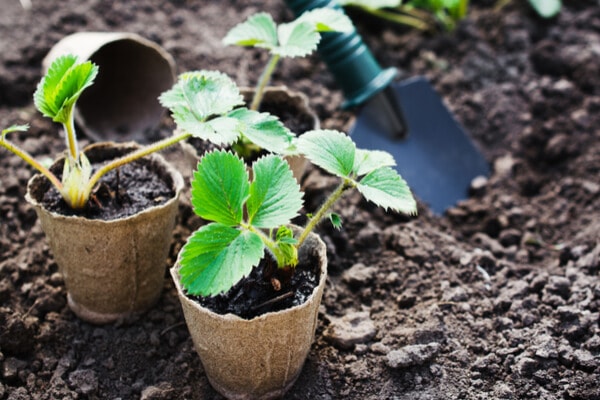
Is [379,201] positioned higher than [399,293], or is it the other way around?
[379,201]

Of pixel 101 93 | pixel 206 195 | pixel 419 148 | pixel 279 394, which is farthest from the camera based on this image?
→ pixel 419 148

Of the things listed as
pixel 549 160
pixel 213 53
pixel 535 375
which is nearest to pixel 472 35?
pixel 549 160

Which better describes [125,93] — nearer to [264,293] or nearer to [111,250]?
[111,250]

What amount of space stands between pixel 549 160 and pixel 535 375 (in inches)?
40.4

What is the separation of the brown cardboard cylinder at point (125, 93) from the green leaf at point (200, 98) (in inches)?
23.4

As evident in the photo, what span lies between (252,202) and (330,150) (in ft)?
0.60

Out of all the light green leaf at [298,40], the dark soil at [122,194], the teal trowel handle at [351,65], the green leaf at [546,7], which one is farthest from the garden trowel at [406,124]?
the dark soil at [122,194]

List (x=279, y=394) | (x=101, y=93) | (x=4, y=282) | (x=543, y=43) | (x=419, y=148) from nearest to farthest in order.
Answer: (x=279, y=394) < (x=4, y=282) < (x=101, y=93) < (x=419, y=148) < (x=543, y=43)

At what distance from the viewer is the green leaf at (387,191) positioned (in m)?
1.22

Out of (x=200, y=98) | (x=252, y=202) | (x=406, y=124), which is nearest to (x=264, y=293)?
(x=252, y=202)

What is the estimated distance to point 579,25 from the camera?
2.65 m

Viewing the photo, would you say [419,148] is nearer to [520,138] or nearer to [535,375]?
[520,138]

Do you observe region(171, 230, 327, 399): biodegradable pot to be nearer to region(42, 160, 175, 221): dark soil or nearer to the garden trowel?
region(42, 160, 175, 221): dark soil

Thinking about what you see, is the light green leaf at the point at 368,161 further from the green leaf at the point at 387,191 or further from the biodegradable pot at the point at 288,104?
the biodegradable pot at the point at 288,104
